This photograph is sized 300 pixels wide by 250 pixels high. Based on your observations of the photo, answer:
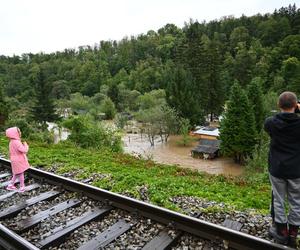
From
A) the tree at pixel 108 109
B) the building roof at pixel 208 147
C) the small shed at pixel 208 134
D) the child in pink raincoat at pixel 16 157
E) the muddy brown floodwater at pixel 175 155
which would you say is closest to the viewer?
the child in pink raincoat at pixel 16 157

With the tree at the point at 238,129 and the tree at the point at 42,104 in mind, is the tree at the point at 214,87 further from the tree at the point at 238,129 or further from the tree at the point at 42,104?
the tree at the point at 42,104

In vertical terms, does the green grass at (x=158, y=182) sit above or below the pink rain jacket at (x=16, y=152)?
below

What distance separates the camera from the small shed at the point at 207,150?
2959cm

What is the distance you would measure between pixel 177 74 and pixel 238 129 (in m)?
19.0

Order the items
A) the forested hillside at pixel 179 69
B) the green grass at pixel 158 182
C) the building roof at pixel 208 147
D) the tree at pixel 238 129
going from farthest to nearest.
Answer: the forested hillside at pixel 179 69
the building roof at pixel 208 147
the tree at pixel 238 129
the green grass at pixel 158 182

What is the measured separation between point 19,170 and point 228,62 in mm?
56253

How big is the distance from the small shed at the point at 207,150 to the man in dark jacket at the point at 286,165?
1048 inches

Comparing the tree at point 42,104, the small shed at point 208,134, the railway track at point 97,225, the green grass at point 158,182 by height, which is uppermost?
the railway track at point 97,225

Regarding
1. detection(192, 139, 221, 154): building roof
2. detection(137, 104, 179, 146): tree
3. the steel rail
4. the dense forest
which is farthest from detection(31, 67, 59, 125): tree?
the steel rail

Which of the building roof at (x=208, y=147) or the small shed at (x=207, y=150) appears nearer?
the small shed at (x=207, y=150)

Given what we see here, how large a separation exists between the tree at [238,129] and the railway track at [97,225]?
2469 cm

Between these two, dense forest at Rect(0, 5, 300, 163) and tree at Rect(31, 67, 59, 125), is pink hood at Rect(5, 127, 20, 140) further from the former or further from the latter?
tree at Rect(31, 67, 59, 125)

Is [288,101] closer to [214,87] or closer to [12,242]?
[12,242]

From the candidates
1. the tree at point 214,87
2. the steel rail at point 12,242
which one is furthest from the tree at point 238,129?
the steel rail at point 12,242
